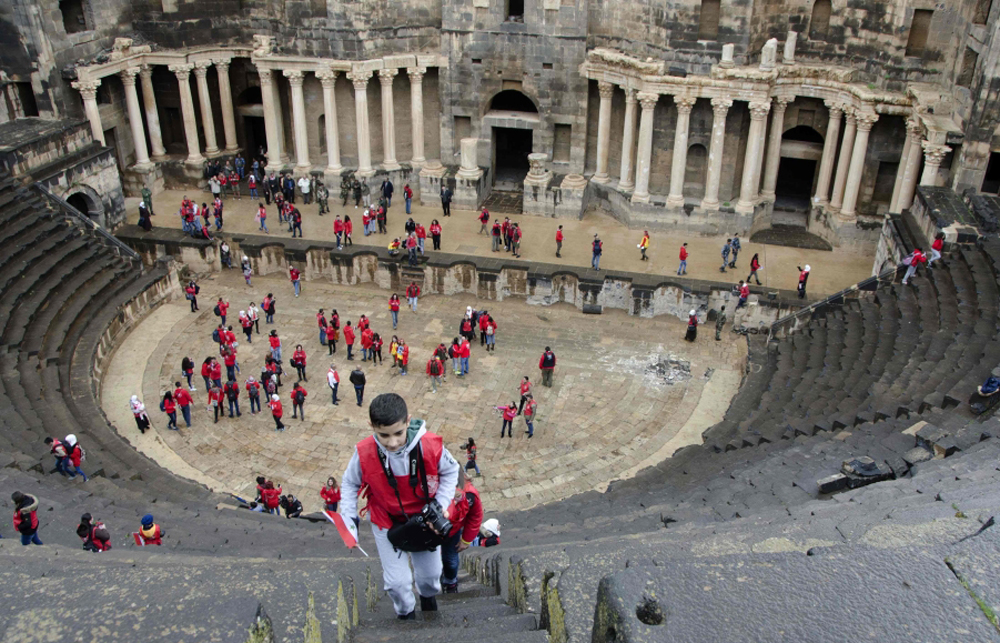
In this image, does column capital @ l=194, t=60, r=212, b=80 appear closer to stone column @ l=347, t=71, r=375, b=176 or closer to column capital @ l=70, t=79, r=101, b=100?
column capital @ l=70, t=79, r=101, b=100

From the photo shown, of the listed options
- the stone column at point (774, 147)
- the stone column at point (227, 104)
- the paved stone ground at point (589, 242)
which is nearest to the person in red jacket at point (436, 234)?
the paved stone ground at point (589, 242)

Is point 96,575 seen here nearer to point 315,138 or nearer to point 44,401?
point 44,401

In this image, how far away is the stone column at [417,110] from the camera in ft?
102

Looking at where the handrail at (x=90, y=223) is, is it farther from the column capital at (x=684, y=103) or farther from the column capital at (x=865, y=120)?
the column capital at (x=865, y=120)

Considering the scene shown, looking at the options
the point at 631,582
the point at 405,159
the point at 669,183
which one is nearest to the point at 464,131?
the point at 405,159

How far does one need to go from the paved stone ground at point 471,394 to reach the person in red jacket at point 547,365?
Result: 26 cm

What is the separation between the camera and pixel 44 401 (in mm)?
18328

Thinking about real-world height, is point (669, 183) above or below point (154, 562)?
below

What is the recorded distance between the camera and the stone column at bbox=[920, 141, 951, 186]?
2408 cm

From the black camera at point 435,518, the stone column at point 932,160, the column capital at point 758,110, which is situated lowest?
the stone column at point 932,160

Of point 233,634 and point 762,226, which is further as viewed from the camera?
point 762,226

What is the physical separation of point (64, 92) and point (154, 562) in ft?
83.6

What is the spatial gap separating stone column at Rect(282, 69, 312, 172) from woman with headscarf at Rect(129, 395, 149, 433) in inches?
577

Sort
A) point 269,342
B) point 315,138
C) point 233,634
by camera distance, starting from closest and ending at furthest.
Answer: point 233,634 < point 269,342 < point 315,138
